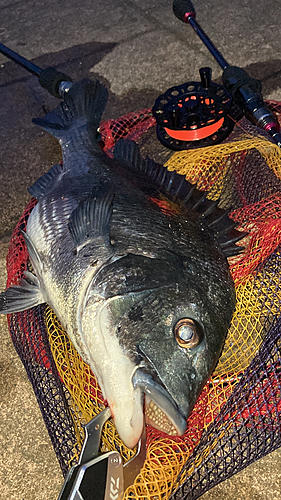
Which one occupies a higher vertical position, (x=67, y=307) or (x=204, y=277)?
(x=67, y=307)

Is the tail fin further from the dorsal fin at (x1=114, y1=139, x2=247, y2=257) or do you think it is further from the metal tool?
the metal tool

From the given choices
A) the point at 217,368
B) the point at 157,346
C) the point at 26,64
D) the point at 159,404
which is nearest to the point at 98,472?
the point at 159,404

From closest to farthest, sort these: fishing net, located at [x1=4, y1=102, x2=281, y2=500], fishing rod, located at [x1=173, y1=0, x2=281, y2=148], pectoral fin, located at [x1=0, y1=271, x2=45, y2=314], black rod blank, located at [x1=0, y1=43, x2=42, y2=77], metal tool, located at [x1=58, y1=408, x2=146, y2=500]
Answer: metal tool, located at [x1=58, y1=408, x2=146, y2=500] → fishing net, located at [x1=4, y1=102, x2=281, y2=500] → pectoral fin, located at [x1=0, y1=271, x2=45, y2=314] → fishing rod, located at [x1=173, y1=0, x2=281, y2=148] → black rod blank, located at [x1=0, y1=43, x2=42, y2=77]

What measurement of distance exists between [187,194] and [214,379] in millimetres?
1034

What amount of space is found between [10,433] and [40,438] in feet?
0.56

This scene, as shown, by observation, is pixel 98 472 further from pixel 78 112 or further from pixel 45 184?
pixel 78 112

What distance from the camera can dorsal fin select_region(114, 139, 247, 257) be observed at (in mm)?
2186

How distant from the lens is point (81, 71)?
15.8ft

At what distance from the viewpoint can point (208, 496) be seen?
200 centimetres

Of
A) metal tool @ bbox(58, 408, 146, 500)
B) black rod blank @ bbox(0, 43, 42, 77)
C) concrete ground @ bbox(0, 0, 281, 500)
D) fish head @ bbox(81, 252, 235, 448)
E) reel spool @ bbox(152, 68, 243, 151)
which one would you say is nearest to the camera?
metal tool @ bbox(58, 408, 146, 500)

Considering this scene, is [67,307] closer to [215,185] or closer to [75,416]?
[75,416]

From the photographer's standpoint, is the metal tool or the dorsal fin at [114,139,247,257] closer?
the metal tool

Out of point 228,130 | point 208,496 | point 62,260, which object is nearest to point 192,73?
point 228,130

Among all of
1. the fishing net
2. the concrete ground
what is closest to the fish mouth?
the fishing net
